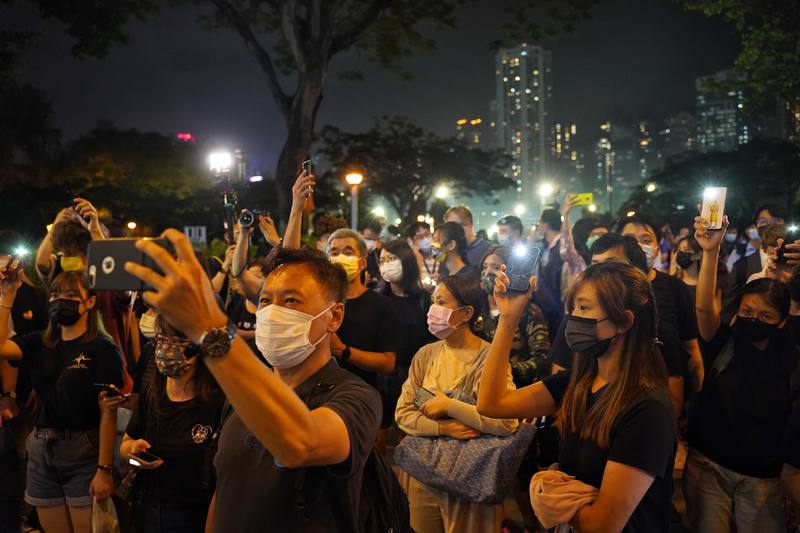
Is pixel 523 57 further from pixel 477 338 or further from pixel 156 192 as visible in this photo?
pixel 477 338

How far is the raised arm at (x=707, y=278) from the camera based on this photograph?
3.81 m

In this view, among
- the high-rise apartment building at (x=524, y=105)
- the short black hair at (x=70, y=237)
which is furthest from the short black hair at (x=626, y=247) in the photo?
the high-rise apartment building at (x=524, y=105)

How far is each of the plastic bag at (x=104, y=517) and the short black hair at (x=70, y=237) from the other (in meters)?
2.24

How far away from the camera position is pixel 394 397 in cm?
615

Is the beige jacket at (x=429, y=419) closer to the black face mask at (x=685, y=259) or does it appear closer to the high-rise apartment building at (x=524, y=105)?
the black face mask at (x=685, y=259)

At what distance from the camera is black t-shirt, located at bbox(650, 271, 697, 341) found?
14.8 feet

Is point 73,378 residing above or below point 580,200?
below

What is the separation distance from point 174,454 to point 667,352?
3.04 m

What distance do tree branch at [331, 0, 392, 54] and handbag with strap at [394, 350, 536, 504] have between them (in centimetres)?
1172

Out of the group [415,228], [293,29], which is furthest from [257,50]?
[415,228]

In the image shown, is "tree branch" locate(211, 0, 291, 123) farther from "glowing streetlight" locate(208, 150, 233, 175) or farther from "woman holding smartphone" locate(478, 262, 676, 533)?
"woman holding smartphone" locate(478, 262, 676, 533)

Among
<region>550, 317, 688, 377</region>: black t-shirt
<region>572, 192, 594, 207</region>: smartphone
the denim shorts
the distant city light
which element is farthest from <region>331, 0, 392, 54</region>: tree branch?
the denim shorts

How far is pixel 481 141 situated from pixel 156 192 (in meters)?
119

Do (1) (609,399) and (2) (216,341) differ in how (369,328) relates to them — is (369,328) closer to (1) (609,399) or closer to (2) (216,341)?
(1) (609,399)
